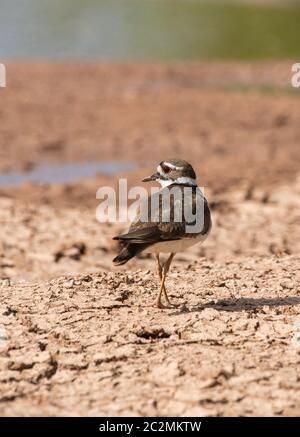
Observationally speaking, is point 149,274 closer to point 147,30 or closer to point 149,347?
A: point 149,347

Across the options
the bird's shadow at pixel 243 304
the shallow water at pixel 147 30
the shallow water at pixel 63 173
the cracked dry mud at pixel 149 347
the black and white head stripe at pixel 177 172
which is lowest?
the cracked dry mud at pixel 149 347

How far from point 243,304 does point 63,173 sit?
23.6 ft

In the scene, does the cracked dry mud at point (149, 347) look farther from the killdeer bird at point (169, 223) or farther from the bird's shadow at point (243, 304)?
the killdeer bird at point (169, 223)

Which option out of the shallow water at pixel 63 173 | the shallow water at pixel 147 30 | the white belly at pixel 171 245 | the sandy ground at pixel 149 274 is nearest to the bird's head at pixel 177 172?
the white belly at pixel 171 245

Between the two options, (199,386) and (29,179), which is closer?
(199,386)

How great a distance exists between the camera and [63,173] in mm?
12797

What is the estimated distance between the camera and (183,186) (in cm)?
591

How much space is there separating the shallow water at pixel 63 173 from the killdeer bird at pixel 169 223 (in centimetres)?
633

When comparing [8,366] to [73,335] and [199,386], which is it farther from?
[199,386]

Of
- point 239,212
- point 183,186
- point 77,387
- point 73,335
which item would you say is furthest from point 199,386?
point 239,212

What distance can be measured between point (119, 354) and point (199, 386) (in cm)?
57

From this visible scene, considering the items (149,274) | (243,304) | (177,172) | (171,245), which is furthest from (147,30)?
(171,245)

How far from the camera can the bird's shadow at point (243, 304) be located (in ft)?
19.1

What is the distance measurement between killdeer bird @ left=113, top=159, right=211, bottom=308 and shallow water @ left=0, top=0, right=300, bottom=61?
705 inches
